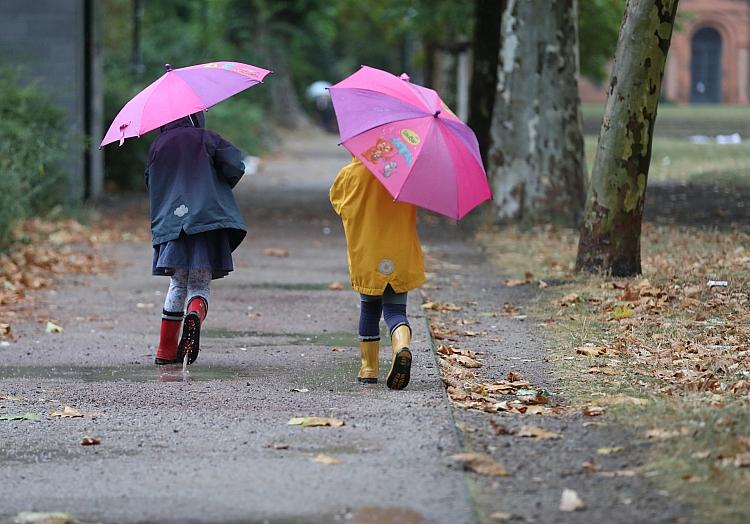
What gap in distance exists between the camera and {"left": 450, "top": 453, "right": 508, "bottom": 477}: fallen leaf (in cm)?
551

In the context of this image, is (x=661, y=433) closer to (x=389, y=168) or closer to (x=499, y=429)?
(x=499, y=429)

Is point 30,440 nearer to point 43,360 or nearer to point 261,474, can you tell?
point 261,474

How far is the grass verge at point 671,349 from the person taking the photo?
5.43 m

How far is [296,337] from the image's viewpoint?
30.6 feet

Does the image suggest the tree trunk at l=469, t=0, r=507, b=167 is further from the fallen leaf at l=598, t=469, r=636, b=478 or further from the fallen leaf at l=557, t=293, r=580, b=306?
the fallen leaf at l=598, t=469, r=636, b=478

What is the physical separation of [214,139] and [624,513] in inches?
155

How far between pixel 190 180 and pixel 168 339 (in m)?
1.00

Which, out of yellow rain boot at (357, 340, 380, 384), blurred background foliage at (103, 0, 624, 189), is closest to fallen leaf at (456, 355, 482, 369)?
yellow rain boot at (357, 340, 380, 384)

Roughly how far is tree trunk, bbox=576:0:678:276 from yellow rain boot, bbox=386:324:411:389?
4459mm

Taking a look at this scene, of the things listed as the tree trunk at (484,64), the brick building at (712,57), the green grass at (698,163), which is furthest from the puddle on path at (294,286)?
the brick building at (712,57)

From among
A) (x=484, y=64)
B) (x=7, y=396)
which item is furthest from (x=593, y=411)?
(x=484, y=64)

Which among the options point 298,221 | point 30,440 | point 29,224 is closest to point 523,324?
point 30,440

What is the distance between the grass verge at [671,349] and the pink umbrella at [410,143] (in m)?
1.20

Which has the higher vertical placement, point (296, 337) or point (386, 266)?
point (386, 266)
